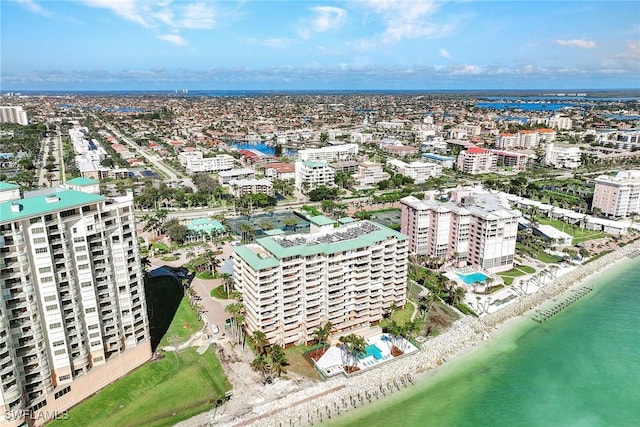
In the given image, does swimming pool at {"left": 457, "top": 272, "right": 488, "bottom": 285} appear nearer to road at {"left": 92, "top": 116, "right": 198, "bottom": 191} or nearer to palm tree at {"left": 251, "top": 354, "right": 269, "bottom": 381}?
palm tree at {"left": 251, "top": 354, "right": 269, "bottom": 381}

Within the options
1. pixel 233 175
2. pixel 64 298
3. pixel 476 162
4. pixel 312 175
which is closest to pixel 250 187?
pixel 233 175

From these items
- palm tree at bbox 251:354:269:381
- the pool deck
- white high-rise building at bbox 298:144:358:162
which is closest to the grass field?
palm tree at bbox 251:354:269:381

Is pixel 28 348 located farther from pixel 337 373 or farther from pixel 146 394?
pixel 337 373

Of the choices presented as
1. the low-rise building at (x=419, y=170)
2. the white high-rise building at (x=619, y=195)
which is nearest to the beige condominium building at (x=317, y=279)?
the white high-rise building at (x=619, y=195)

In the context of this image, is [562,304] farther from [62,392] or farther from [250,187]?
[250,187]

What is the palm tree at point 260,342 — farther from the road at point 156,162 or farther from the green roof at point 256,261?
the road at point 156,162

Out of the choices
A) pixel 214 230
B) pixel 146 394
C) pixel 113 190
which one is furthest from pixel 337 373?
pixel 113 190
